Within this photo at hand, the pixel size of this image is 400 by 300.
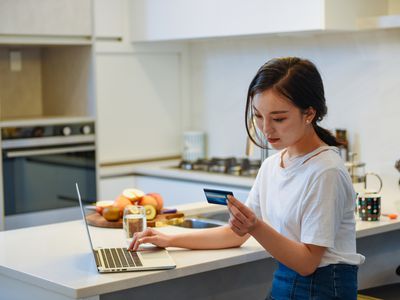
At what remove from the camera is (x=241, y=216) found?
6.34 feet

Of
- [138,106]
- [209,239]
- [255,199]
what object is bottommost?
[209,239]

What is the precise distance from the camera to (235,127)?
4.79 meters

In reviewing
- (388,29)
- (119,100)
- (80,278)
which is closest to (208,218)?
(80,278)

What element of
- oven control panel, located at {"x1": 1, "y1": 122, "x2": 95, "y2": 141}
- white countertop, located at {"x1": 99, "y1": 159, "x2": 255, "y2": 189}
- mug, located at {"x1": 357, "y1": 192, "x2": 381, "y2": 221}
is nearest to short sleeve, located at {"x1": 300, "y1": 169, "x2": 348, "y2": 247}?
mug, located at {"x1": 357, "y1": 192, "x2": 381, "y2": 221}

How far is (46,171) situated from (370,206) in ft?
6.75

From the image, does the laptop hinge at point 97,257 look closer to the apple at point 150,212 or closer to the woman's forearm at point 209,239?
the woman's forearm at point 209,239

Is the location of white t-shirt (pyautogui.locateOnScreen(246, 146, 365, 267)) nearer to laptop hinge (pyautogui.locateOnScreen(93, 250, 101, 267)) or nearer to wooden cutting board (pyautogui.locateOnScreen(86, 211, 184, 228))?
laptop hinge (pyautogui.locateOnScreen(93, 250, 101, 267))

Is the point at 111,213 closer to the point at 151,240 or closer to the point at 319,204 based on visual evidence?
the point at 151,240

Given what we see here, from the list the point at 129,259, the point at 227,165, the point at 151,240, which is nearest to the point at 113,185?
the point at 227,165

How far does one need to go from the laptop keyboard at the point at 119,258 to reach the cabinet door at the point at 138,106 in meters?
2.37

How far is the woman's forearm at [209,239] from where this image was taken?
2369mm

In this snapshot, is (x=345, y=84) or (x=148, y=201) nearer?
(x=148, y=201)

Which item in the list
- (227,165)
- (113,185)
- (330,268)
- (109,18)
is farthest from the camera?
(109,18)

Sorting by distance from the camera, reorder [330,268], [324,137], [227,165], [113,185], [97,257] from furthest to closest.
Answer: [113,185] < [227,165] < [97,257] < [324,137] < [330,268]
